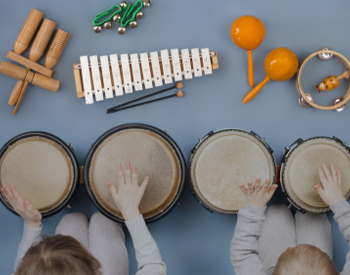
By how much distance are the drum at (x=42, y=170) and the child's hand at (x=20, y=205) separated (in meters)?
0.08

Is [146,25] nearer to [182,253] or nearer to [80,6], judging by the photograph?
[80,6]

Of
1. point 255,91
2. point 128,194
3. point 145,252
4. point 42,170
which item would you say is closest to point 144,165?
point 128,194

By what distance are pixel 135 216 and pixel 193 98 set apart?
0.89 metres

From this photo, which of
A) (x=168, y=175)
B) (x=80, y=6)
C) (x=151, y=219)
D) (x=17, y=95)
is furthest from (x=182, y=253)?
(x=80, y=6)

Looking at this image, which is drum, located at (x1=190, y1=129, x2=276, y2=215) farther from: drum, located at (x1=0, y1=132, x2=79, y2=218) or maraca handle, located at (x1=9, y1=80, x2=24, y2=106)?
maraca handle, located at (x1=9, y1=80, x2=24, y2=106)

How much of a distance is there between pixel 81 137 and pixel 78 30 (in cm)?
70

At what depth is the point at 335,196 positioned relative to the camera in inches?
65.3

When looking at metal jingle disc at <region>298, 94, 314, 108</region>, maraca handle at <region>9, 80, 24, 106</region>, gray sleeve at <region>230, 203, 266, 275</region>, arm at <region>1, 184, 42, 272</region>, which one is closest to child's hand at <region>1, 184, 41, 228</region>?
arm at <region>1, 184, 42, 272</region>

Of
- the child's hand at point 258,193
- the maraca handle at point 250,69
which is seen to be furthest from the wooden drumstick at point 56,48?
the child's hand at point 258,193

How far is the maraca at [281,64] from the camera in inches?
73.0

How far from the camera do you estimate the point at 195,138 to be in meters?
2.06

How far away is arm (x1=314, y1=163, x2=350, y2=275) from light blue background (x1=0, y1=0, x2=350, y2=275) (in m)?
0.41

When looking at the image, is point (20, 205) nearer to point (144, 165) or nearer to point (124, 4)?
point (144, 165)

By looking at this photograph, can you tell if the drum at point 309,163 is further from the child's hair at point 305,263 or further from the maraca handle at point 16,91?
the maraca handle at point 16,91
